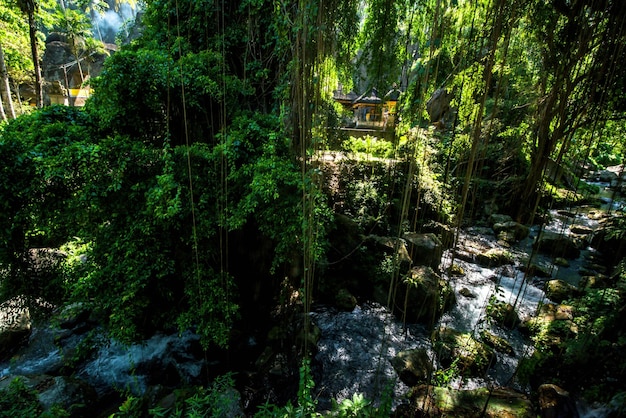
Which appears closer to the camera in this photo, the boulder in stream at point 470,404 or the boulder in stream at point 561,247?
the boulder in stream at point 470,404

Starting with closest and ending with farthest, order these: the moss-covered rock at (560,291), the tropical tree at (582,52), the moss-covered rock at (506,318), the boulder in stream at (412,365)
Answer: the tropical tree at (582,52), the boulder in stream at (412,365), the moss-covered rock at (506,318), the moss-covered rock at (560,291)

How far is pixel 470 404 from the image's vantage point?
7.61ft

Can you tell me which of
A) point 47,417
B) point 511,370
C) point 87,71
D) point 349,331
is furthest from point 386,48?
point 87,71

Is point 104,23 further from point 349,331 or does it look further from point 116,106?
point 349,331

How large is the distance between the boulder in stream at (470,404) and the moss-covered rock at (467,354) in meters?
0.70

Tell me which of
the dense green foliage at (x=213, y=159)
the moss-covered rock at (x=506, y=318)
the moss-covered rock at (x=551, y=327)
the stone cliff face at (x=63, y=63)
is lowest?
the moss-covered rock at (x=506, y=318)

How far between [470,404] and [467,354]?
112 centimetres

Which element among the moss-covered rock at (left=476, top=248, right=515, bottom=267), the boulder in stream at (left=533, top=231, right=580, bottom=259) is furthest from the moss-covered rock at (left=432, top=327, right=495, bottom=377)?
the boulder in stream at (left=533, top=231, right=580, bottom=259)

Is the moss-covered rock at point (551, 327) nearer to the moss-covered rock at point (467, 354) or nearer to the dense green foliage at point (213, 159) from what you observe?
the dense green foliage at point (213, 159)

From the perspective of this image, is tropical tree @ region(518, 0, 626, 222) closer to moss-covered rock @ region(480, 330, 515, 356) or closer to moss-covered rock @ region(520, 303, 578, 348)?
moss-covered rock @ region(520, 303, 578, 348)

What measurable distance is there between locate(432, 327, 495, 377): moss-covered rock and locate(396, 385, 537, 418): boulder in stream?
0.70 metres

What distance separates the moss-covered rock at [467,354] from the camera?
3.23 metres

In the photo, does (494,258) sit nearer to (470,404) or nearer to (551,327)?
(551,327)

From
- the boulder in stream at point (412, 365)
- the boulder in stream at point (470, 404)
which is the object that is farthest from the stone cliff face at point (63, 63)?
the boulder in stream at point (470, 404)
